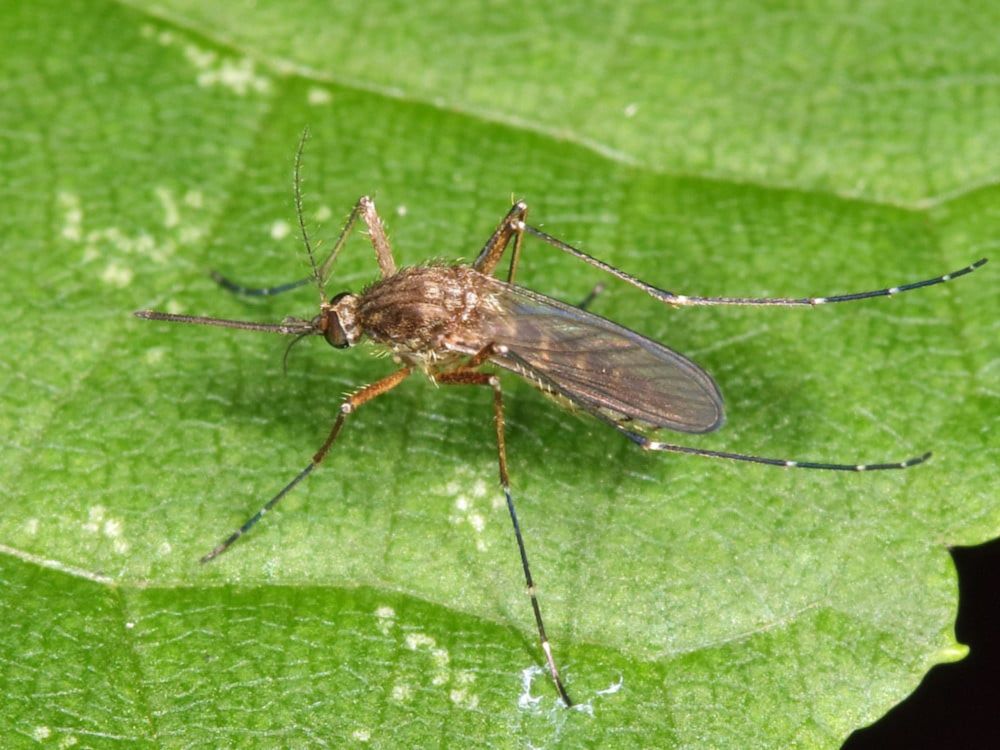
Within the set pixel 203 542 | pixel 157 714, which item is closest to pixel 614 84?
pixel 203 542

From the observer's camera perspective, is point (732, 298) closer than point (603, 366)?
No

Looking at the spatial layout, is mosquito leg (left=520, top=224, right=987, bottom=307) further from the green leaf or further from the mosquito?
the green leaf

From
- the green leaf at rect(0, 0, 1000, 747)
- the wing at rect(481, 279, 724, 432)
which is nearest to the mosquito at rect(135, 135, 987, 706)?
the wing at rect(481, 279, 724, 432)

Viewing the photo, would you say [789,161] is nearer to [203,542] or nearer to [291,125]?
[291,125]

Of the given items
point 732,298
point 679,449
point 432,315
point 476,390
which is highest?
point 732,298

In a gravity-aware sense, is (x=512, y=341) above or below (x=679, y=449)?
above

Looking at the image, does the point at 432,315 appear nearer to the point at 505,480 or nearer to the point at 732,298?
the point at 505,480

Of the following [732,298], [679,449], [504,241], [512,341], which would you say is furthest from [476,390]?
[732,298]
